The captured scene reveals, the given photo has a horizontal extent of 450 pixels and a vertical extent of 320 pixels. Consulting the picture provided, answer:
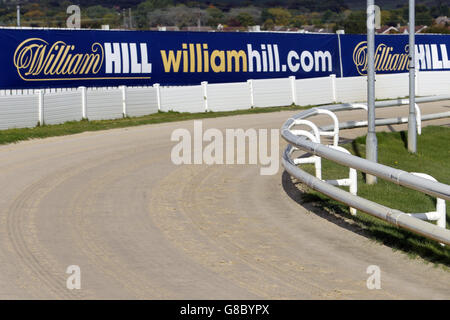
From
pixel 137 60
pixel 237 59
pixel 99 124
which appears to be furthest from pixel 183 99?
pixel 237 59

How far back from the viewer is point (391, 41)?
36.3 m

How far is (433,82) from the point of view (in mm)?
35531

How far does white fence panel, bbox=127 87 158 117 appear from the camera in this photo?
2486 centimetres

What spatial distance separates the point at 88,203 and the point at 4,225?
1553 mm

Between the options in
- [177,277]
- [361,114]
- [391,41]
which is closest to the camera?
[177,277]

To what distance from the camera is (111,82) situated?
88.5ft

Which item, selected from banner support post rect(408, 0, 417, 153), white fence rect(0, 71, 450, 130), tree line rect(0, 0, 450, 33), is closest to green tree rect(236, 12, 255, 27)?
tree line rect(0, 0, 450, 33)

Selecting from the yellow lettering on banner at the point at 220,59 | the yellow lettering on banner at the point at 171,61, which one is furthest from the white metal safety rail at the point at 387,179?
the yellow lettering on banner at the point at 220,59

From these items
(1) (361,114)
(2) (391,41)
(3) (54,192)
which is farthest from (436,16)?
(3) (54,192)

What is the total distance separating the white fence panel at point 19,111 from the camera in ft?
68.5
